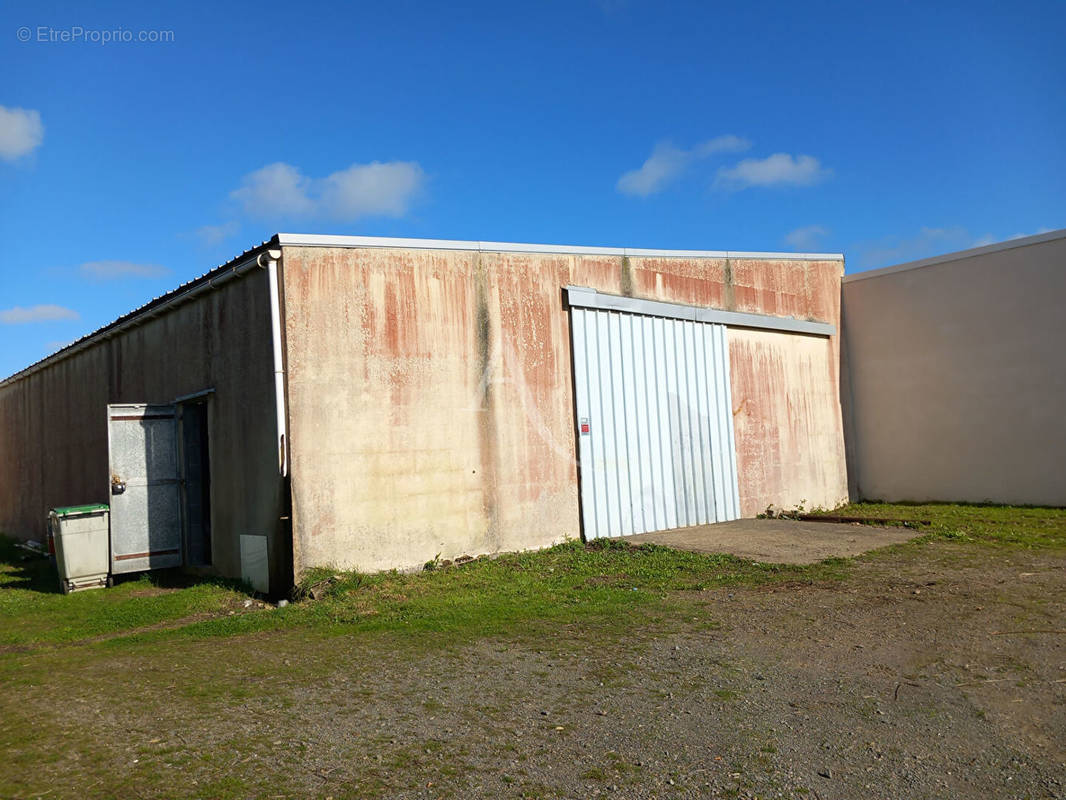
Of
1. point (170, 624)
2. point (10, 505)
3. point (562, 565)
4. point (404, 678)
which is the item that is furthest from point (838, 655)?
point (10, 505)

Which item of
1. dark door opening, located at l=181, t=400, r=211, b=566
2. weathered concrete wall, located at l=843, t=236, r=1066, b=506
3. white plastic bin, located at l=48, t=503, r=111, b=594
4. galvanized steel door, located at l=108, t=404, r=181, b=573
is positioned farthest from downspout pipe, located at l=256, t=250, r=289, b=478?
weathered concrete wall, located at l=843, t=236, r=1066, b=506

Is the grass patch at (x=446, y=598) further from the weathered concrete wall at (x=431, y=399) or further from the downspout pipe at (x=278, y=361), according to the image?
the downspout pipe at (x=278, y=361)

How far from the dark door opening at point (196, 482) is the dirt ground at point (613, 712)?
13.5ft

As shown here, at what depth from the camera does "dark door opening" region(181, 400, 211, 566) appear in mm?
10633

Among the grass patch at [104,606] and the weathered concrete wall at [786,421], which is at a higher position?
the weathered concrete wall at [786,421]

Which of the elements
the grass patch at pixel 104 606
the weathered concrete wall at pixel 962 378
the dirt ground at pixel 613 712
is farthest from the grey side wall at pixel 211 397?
the weathered concrete wall at pixel 962 378

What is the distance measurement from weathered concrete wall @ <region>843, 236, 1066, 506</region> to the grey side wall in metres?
11.8

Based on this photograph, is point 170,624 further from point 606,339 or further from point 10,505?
point 10,505

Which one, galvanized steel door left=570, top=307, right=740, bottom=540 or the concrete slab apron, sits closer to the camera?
the concrete slab apron

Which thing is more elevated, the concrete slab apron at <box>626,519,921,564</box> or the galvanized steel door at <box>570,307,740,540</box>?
the galvanized steel door at <box>570,307,740,540</box>

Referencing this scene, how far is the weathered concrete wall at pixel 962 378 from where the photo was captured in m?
13.7

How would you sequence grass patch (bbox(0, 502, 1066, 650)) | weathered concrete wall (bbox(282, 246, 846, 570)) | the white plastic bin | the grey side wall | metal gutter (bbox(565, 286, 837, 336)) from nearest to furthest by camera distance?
grass patch (bbox(0, 502, 1066, 650)) < weathered concrete wall (bbox(282, 246, 846, 570)) < the grey side wall < the white plastic bin < metal gutter (bbox(565, 286, 837, 336))

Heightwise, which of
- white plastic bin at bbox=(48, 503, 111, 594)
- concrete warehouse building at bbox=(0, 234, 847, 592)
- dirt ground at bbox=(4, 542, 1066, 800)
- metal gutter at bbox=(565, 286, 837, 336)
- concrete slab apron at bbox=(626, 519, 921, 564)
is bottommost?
dirt ground at bbox=(4, 542, 1066, 800)

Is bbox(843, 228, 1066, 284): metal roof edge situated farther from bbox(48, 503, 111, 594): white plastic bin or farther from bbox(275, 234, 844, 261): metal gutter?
bbox(48, 503, 111, 594): white plastic bin
